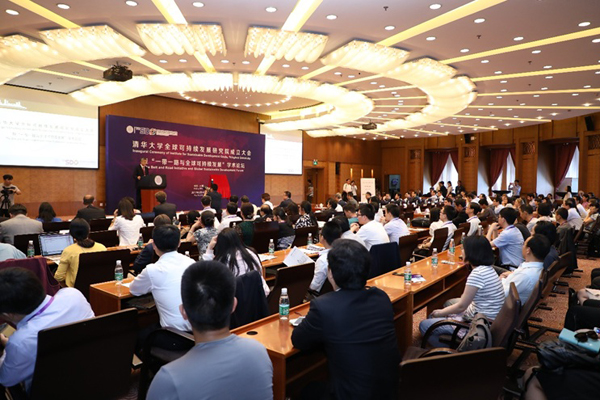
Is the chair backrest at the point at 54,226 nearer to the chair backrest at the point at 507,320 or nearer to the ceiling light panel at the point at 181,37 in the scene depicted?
the ceiling light panel at the point at 181,37

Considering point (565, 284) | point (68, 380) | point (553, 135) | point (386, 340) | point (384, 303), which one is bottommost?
point (565, 284)

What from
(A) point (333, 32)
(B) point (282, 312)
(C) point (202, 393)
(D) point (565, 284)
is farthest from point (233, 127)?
(C) point (202, 393)

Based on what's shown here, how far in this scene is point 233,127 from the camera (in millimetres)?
16188

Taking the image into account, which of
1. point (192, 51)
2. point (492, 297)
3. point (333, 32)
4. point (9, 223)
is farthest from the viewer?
point (192, 51)

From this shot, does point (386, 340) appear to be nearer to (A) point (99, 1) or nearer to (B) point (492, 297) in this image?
(B) point (492, 297)

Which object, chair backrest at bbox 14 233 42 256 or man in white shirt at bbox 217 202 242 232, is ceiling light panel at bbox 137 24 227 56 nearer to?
man in white shirt at bbox 217 202 242 232

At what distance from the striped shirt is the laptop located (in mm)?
4342

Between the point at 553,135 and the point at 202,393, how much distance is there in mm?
19541

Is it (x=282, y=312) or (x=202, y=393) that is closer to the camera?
(x=202, y=393)

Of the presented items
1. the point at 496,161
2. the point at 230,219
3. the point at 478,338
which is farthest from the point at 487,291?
the point at 496,161

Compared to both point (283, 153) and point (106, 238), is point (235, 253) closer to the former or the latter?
point (106, 238)

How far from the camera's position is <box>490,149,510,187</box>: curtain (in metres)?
20.7

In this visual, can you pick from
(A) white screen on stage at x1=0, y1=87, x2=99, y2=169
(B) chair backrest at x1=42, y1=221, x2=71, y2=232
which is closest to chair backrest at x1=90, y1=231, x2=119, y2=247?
(B) chair backrest at x1=42, y1=221, x2=71, y2=232

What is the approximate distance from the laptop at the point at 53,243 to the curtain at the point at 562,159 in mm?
19809
